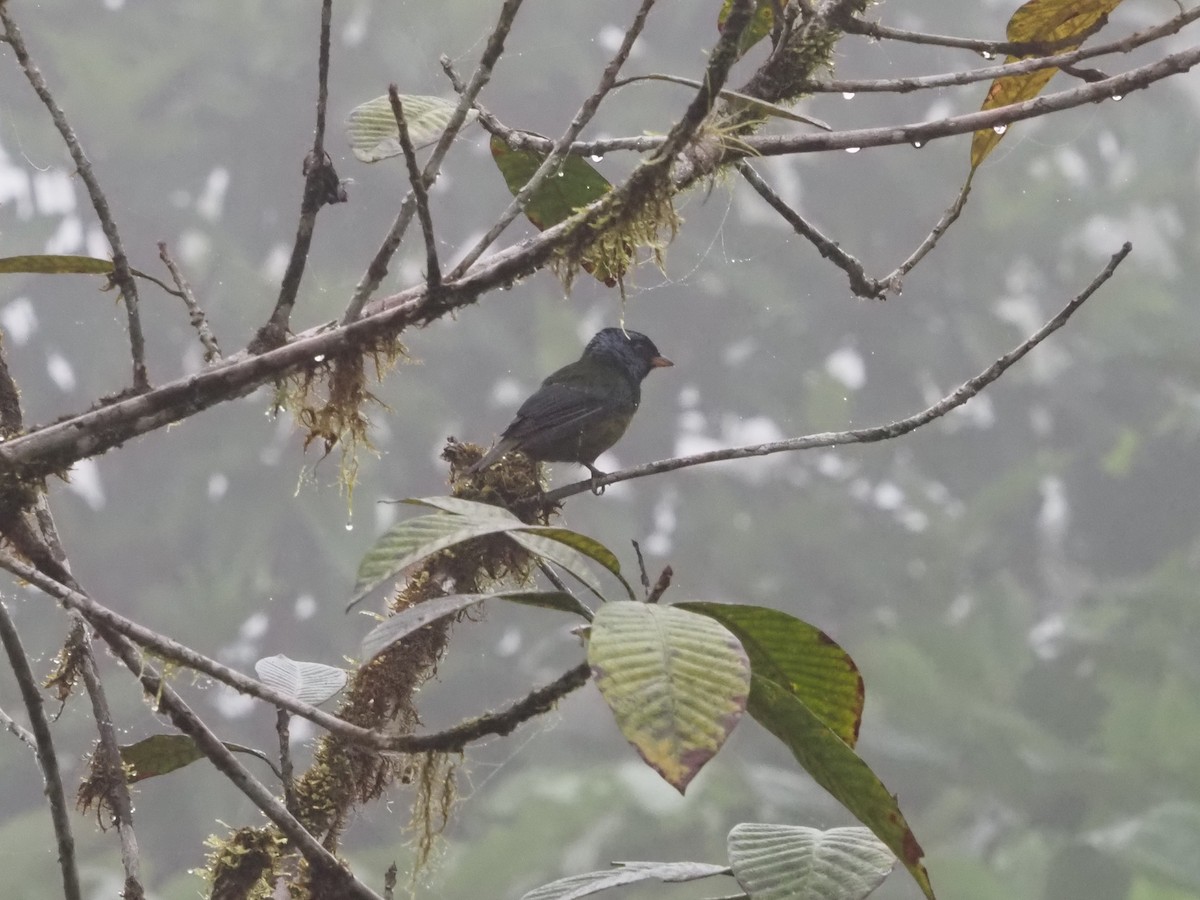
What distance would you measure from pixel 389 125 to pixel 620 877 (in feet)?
1.80

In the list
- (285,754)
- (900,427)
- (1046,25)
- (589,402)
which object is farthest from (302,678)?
(589,402)

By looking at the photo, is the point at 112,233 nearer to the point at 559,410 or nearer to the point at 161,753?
the point at 161,753

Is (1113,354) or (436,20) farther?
(1113,354)

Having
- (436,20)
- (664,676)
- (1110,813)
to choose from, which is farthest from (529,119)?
(664,676)

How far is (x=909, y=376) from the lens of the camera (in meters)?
2.43

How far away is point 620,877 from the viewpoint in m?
0.80

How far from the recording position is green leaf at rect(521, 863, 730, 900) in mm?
777

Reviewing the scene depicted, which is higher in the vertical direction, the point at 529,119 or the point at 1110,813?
the point at 529,119

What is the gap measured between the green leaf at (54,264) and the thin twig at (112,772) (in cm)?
24

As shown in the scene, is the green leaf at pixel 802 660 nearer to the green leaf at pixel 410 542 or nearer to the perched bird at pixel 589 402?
the green leaf at pixel 410 542

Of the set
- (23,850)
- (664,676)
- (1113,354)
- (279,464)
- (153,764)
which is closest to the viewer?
(664,676)

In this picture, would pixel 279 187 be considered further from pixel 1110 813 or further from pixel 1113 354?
pixel 1110 813

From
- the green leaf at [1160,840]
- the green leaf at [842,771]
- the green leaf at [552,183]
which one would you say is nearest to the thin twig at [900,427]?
the green leaf at [552,183]

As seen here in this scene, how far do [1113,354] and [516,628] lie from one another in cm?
133
